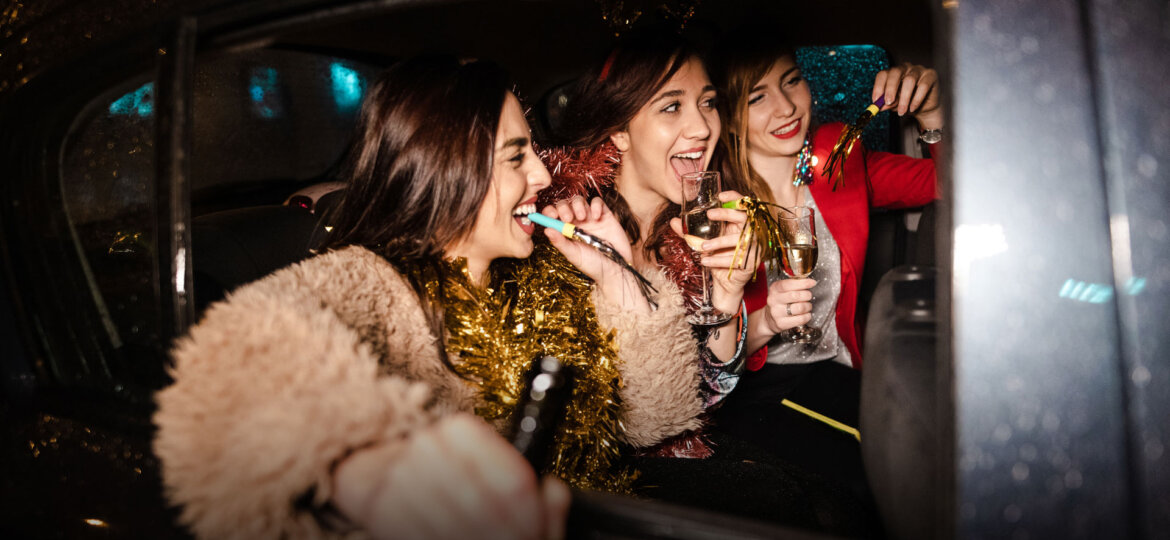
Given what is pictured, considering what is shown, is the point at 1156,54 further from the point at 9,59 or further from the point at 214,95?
the point at 214,95

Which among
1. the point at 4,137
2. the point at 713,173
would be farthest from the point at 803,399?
the point at 4,137

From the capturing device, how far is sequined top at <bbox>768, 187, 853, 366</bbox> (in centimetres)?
223

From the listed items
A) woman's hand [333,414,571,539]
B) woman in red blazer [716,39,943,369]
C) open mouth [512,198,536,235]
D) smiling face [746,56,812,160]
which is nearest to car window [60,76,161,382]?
woman's hand [333,414,571,539]

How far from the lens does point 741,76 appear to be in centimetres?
230

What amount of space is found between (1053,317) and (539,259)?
126 cm

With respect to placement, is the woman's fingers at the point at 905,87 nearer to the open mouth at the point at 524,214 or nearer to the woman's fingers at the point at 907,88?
the woman's fingers at the point at 907,88

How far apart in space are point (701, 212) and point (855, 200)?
877 millimetres

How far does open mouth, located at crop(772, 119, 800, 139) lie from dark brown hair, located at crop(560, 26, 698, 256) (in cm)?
47

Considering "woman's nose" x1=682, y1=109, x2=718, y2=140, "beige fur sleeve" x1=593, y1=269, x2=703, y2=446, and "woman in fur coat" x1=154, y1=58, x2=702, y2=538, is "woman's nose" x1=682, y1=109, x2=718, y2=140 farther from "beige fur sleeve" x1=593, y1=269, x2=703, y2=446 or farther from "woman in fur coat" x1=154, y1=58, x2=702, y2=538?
"beige fur sleeve" x1=593, y1=269, x2=703, y2=446

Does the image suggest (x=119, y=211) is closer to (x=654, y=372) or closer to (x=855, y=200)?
(x=654, y=372)

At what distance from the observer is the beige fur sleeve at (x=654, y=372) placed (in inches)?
63.2

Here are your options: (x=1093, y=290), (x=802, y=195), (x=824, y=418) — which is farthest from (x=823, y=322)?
(x=1093, y=290)

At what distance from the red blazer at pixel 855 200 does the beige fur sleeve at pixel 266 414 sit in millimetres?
1634

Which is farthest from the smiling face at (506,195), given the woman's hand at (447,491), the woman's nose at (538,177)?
the woman's hand at (447,491)
